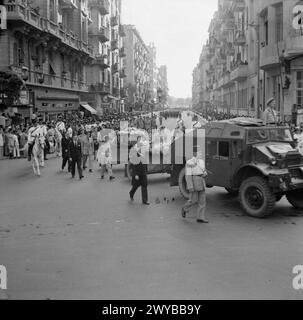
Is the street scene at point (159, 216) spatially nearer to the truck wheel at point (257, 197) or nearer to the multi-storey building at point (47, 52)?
the truck wheel at point (257, 197)

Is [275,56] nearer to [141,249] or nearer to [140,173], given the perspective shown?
[140,173]

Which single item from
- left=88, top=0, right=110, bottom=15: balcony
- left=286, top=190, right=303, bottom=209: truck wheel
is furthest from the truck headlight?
left=88, top=0, right=110, bottom=15: balcony

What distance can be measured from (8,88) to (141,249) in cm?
1887

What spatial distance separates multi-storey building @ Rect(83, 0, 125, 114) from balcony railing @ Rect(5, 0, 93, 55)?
8631mm

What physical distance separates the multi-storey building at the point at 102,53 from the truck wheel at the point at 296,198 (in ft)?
142

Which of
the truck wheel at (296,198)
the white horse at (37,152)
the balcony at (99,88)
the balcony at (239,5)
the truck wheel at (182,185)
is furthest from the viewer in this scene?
the balcony at (99,88)

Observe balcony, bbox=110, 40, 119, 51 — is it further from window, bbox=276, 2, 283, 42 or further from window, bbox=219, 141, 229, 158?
window, bbox=219, 141, 229, 158

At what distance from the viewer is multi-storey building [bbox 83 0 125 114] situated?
5528 cm

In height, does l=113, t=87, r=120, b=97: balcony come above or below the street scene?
above

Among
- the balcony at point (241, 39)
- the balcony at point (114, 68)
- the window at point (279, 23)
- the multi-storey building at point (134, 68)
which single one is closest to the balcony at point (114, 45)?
the balcony at point (114, 68)

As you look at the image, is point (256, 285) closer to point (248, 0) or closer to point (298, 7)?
point (298, 7)

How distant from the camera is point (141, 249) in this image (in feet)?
26.1

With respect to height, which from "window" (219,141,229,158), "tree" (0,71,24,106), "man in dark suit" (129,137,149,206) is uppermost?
"tree" (0,71,24,106)

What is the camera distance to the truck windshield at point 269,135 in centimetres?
1161
